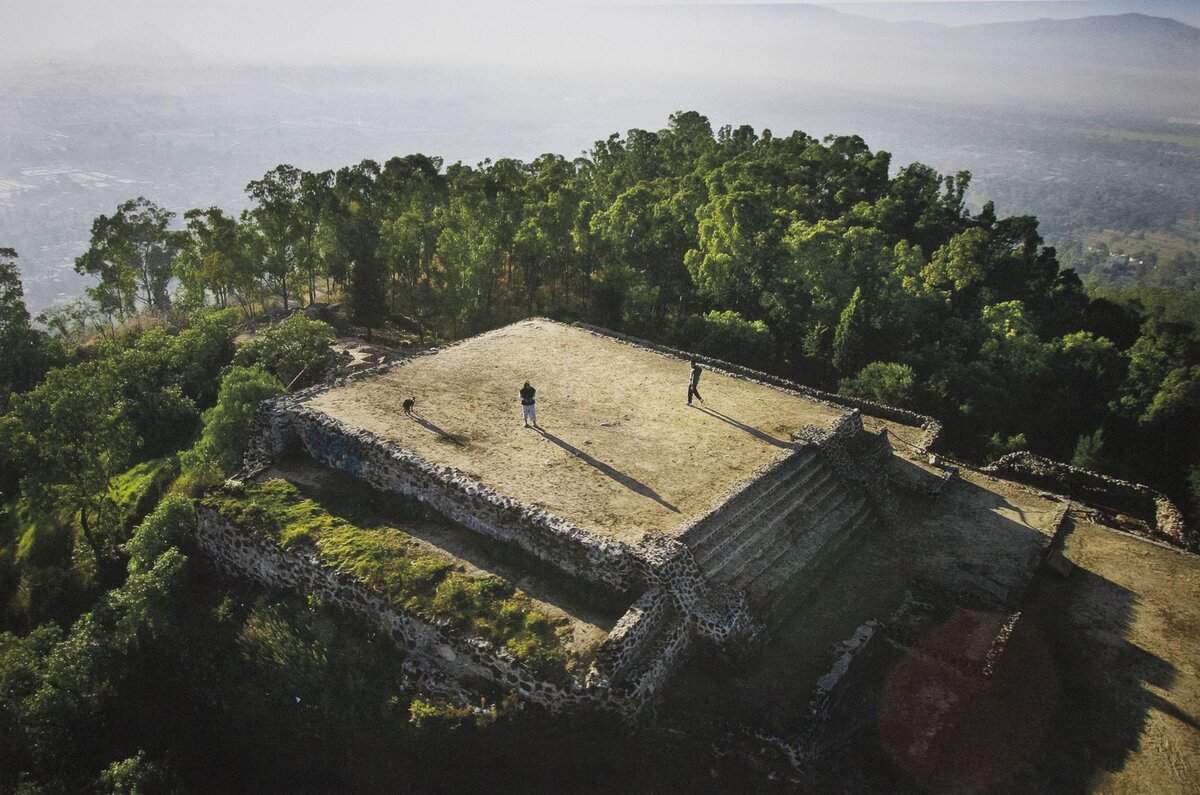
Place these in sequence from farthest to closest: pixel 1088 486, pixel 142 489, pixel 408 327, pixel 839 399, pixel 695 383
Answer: pixel 408 327 → pixel 839 399 → pixel 142 489 → pixel 1088 486 → pixel 695 383

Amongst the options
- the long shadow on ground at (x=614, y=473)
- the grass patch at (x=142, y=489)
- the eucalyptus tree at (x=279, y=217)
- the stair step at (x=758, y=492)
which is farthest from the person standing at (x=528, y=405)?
the eucalyptus tree at (x=279, y=217)

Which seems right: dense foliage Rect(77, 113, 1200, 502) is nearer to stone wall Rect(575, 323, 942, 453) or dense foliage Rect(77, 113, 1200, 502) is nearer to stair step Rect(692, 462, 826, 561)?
stone wall Rect(575, 323, 942, 453)

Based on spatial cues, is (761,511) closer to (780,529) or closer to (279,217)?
(780,529)

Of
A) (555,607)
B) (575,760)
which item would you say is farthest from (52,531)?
(575,760)

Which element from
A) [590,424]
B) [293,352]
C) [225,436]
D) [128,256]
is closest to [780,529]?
[590,424]

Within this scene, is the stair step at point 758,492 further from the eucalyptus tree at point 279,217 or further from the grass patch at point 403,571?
the eucalyptus tree at point 279,217

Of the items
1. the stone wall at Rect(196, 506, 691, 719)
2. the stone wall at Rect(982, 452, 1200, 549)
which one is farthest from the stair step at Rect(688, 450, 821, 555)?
the stone wall at Rect(982, 452, 1200, 549)

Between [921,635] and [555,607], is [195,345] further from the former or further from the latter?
[921,635]
